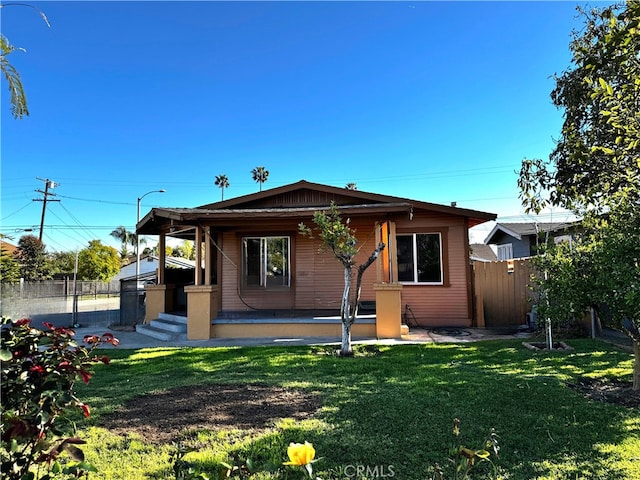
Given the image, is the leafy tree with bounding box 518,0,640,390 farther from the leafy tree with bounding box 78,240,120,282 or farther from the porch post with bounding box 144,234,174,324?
the leafy tree with bounding box 78,240,120,282

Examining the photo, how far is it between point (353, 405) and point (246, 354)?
12.2 ft

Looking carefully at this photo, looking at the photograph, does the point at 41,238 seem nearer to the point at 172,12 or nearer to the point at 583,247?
the point at 172,12

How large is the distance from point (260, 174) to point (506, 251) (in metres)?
40.1

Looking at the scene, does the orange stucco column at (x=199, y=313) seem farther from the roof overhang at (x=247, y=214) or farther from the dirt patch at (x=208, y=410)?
the dirt patch at (x=208, y=410)

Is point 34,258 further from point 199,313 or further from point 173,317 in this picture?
point 199,313

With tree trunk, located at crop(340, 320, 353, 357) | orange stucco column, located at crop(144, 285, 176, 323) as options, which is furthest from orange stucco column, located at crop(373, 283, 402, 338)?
orange stucco column, located at crop(144, 285, 176, 323)

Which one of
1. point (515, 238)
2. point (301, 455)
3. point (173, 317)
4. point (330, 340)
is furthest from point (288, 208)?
point (515, 238)

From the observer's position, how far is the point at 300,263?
38.7 feet

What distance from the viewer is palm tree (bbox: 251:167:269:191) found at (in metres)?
53.2

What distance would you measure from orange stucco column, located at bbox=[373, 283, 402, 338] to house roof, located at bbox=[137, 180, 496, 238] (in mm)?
1947

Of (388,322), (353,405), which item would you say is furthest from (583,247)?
(388,322)

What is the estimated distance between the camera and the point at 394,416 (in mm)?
3895

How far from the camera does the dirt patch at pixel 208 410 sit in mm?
3786

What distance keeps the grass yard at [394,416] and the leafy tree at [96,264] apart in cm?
3878
